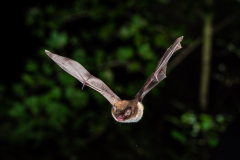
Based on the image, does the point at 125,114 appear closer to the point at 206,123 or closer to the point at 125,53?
the point at 206,123

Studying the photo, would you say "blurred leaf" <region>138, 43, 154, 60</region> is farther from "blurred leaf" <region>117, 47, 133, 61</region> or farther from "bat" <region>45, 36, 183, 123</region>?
"bat" <region>45, 36, 183, 123</region>

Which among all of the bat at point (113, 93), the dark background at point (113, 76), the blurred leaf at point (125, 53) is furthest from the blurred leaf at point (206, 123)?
the bat at point (113, 93)

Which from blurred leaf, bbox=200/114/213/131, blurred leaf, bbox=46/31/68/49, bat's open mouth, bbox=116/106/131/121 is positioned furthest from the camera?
blurred leaf, bbox=46/31/68/49

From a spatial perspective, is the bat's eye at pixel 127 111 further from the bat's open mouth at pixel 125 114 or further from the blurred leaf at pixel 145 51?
the blurred leaf at pixel 145 51

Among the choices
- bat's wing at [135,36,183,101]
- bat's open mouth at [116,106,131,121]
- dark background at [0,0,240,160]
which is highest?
bat's wing at [135,36,183,101]

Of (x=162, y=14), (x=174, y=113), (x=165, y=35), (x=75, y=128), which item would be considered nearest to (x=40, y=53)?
(x=75, y=128)

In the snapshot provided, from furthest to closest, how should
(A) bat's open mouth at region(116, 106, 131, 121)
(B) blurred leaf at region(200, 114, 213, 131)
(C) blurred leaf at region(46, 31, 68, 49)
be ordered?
(C) blurred leaf at region(46, 31, 68, 49), (B) blurred leaf at region(200, 114, 213, 131), (A) bat's open mouth at region(116, 106, 131, 121)

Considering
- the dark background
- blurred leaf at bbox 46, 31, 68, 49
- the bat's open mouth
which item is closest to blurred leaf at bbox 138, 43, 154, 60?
the dark background

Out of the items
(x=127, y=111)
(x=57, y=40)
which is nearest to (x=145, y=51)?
(x=57, y=40)

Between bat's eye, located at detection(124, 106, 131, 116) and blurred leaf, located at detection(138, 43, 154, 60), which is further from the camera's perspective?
blurred leaf, located at detection(138, 43, 154, 60)
